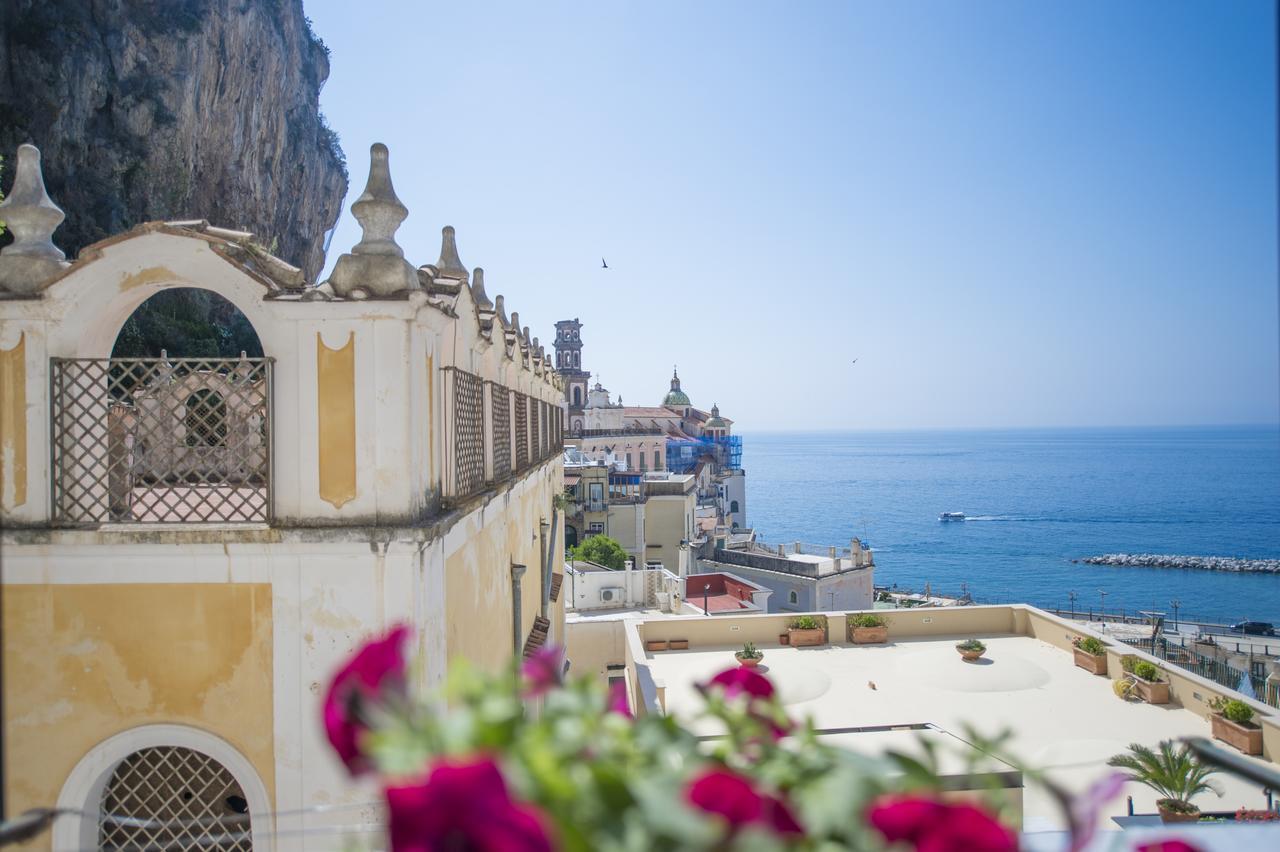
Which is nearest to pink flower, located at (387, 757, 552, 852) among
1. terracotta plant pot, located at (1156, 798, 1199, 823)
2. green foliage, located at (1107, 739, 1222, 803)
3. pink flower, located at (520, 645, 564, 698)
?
pink flower, located at (520, 645, 564, 698)

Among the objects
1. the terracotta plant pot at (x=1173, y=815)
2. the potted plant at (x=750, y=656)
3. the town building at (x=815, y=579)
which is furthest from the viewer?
the town building at (x=815, y=579)

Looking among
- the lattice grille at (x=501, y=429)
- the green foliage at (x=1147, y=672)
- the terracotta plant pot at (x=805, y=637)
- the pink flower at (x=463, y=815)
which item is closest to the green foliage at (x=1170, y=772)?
the green foliage at (x=1147, y=672)

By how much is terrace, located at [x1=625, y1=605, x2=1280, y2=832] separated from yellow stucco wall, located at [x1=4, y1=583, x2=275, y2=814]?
185 inches

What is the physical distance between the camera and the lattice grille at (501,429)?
898cm

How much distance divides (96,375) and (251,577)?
176cm

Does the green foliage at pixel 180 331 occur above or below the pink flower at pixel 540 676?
above

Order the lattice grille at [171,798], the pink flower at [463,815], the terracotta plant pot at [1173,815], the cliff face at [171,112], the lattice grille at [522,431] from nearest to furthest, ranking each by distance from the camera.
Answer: the pink flower at [463,815] < the lattice grille at [171,798] < the terracotta plant pot at [1173,815] < the lattice grille at [522,431] < the cliff face at [171,112]

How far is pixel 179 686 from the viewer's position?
5453 mm

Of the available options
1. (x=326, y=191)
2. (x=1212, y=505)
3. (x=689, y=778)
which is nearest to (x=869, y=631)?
(x=689, y=778)

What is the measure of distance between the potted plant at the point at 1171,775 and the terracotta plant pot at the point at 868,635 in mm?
5634

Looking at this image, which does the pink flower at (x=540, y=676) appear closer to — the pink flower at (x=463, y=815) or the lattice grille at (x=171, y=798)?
the pink flower at (x=463, y=815)

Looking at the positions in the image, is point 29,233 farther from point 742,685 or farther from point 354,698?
point 742,685

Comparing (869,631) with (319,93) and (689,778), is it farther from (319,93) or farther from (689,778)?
(319,93)

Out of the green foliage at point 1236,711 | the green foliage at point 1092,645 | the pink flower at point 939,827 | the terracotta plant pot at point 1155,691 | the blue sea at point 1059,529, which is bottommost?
the blue sea at point 1059,529
